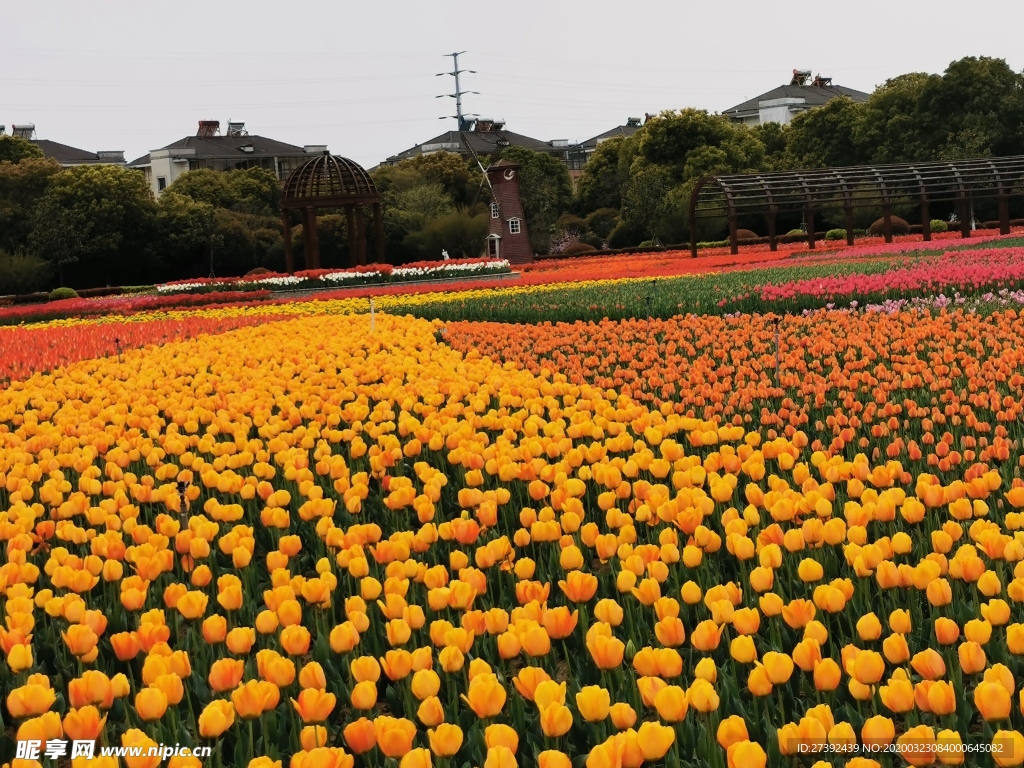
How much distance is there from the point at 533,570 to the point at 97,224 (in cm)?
4766

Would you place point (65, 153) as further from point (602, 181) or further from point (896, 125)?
point (896, 125)

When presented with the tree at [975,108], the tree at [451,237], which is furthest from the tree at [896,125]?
the tree at [451,237]

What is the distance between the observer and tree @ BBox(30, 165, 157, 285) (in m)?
45.0

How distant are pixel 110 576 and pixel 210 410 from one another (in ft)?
10.9

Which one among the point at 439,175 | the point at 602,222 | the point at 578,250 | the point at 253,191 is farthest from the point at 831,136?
the point at 253,191

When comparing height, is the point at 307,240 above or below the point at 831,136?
below

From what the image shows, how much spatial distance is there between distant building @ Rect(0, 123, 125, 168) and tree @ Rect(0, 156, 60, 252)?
44225 mm

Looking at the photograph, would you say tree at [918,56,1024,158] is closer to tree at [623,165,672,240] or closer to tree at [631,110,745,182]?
tree at [631,110,745,182]

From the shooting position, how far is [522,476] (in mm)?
4824

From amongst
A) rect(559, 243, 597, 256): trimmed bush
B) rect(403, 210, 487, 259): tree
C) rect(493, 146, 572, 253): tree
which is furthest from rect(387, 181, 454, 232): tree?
rect(559, 243, 597, 256): trimmed bush

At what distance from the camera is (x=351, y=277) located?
1168 inches

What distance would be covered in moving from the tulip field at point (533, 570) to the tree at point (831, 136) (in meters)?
50.4

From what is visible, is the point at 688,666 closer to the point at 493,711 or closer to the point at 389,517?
the point at 493,711

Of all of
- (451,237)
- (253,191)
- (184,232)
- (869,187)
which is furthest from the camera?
(253,191)
